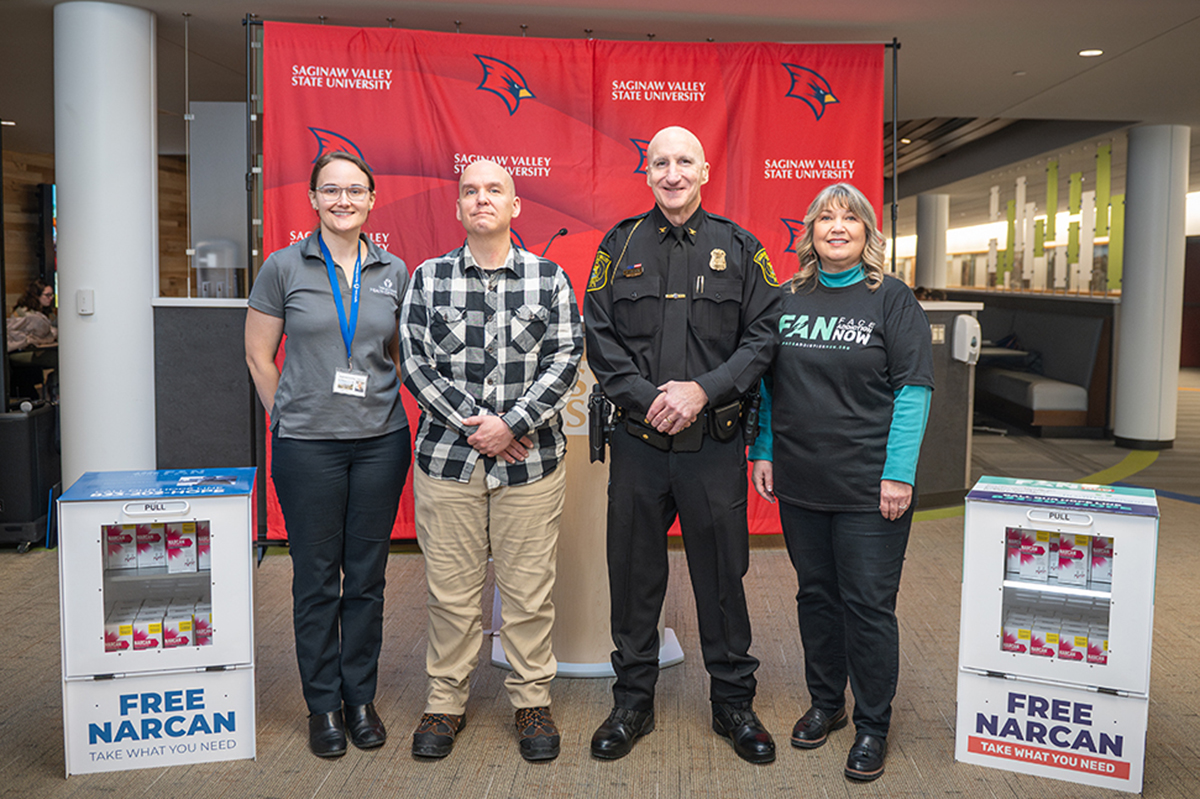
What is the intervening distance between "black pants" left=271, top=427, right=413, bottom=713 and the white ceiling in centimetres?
301

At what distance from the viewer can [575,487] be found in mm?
3133

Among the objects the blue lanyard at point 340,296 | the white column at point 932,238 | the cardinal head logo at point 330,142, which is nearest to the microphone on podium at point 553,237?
the cardinal head logo at point 330,142

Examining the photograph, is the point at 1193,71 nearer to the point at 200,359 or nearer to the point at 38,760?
the point at 200,359

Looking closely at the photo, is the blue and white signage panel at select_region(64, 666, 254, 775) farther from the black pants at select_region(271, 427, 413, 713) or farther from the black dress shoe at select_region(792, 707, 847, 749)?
the black dress shoe at select_region(792, 707, 847, 749)

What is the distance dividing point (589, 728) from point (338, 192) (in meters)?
1.69

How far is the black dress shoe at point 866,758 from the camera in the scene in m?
2.48

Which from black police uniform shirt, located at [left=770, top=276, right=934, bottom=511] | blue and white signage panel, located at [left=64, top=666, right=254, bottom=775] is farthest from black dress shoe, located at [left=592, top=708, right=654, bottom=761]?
blue and white signage panel, located at [left=64, top=666, right=254, bottom=775]

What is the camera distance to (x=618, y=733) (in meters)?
2.63

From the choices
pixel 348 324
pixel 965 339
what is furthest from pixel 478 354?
pixel 965 339

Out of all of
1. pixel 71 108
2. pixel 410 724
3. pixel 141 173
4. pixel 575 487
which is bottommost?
pixel 410 724

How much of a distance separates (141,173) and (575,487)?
3.14 meters

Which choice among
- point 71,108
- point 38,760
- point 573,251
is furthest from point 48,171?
point 38,760

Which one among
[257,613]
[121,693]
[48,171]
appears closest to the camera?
[121,693]

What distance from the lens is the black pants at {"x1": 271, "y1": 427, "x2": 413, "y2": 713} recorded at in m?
2.53
